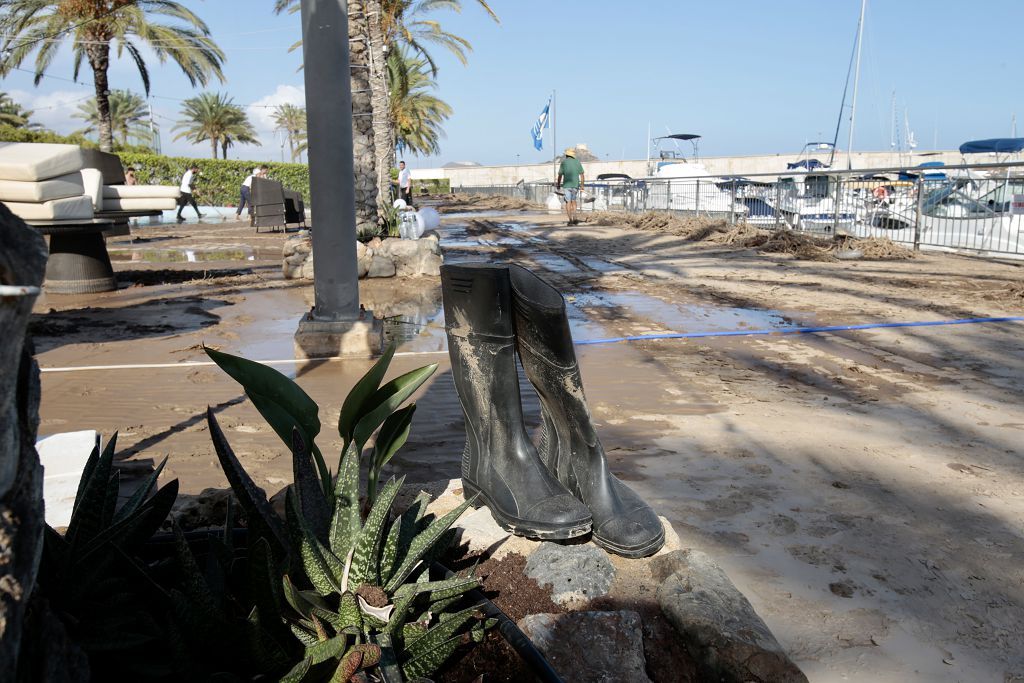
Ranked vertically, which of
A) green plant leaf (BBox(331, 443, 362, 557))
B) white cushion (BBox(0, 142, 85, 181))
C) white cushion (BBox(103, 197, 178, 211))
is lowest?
green plant leaf (BBox(331, 443, 362, 557))

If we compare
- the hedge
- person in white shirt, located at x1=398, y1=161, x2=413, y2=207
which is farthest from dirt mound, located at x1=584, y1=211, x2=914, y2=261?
the hedge

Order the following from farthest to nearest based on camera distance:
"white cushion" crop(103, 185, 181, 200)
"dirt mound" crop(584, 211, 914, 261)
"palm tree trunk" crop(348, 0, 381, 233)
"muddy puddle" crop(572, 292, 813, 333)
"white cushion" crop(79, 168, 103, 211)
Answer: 1. "dirt mound" crop(584, 211, 914, 261)
2. "palm tree trunk" crop(348, 0, 381, 233)
3. "white cushion" crop(103, 185, 181, 200)
4. "white cushion" crop(79, 168, 103, 211)
5. "muddy puddle" crop(572, 292, 813, 333)

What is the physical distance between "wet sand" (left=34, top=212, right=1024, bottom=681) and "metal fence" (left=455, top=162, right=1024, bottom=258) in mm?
3240

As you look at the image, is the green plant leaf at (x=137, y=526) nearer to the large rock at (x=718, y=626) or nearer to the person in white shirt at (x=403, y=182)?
the large rock at (x=718, y=626)

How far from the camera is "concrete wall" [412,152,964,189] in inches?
2029

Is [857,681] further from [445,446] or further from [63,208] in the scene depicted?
[63,208]

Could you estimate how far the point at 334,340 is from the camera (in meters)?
5.27

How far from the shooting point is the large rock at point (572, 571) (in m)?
1.85

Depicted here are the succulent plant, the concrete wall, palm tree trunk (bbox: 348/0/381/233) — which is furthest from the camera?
the concrete wall

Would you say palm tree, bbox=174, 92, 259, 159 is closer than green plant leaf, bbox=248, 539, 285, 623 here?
No

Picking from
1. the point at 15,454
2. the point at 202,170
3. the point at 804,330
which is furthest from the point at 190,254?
the point at 202,170

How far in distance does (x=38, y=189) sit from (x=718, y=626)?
7448mm

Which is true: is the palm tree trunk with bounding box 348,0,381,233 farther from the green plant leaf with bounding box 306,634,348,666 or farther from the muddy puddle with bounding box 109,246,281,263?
the green plant leaf with bounding box 306,634,348,666

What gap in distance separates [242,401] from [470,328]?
8.29 feet
